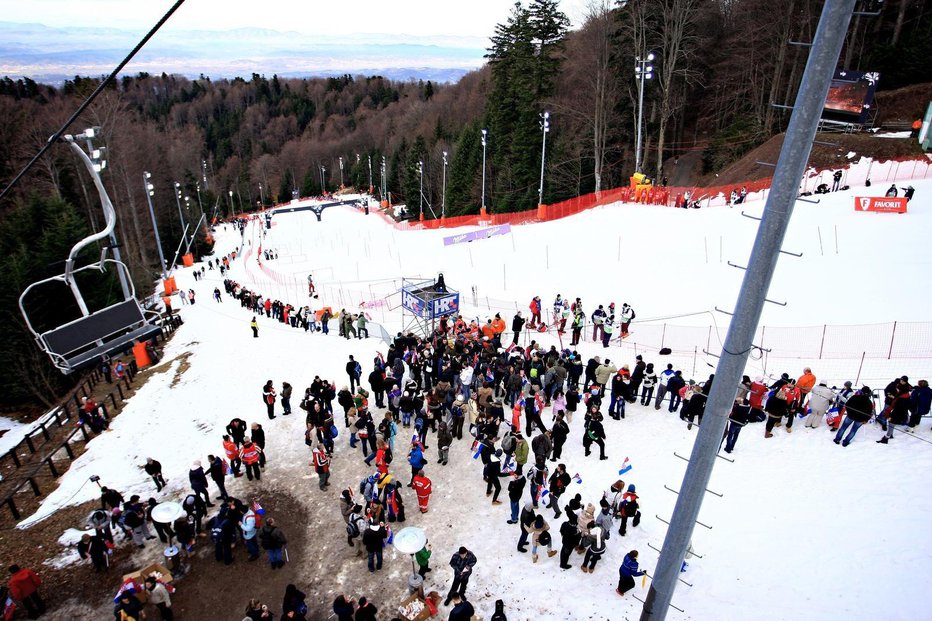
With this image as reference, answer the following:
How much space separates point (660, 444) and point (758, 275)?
28.3ft

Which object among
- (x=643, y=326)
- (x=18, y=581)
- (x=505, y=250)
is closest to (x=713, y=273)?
(x=643, y=326)

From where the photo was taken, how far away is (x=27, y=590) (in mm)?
8625

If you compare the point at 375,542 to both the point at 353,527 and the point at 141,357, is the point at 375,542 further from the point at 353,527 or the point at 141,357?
the point at 141,357

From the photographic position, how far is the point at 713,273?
2119 centimetres

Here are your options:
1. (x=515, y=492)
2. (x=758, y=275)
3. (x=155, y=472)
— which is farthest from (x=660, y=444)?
(x=155, y=472)

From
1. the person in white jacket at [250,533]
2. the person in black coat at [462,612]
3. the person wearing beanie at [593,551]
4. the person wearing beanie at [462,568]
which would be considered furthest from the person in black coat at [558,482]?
the person in white jacket at [250,533]

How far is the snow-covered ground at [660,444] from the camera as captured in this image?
8227 millimetres

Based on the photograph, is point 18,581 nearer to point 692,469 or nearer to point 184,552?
point 184,552

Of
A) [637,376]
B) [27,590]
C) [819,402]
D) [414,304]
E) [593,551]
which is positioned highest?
[819,402]

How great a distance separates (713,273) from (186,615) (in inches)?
812

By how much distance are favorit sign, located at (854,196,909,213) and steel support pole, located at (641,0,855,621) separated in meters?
24.4

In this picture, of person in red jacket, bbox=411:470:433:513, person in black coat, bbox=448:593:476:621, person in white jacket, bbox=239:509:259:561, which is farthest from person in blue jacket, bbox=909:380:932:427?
person in white jacket, bbox=239:509:259:561

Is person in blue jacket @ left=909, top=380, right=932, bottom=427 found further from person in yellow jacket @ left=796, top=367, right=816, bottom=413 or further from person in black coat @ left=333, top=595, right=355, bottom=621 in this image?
person in black coat @ left=333, top=595, right=355, bottom=621

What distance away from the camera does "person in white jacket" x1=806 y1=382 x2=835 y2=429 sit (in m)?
11.1
